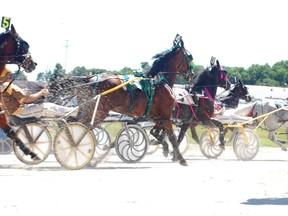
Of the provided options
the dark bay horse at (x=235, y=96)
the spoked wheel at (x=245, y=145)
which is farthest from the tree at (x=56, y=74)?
the dark bay horse at (x=235, y=96)

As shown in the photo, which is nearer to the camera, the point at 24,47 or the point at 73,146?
the point at 24,47

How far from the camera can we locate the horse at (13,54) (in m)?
11.4

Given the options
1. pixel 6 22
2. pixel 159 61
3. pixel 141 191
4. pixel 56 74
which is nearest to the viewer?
pixel 141 191

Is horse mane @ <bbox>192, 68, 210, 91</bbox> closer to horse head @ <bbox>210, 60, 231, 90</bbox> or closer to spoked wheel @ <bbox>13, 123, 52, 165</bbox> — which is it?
horse head @ <bbox>210, 60, 231, 90</bbox>

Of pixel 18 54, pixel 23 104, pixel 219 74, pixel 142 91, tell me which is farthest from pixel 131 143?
pixel 219 74

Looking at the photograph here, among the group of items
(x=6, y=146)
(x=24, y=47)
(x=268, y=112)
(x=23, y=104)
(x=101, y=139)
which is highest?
(x=24, y=47)

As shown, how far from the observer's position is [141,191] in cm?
938

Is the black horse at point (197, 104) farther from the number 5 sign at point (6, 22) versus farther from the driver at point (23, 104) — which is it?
the number 5 sign at point (6, 22)

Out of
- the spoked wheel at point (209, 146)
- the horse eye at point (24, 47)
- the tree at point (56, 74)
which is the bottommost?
the spoked wheel at point (209, 146)

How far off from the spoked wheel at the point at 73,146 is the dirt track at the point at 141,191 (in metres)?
0.22

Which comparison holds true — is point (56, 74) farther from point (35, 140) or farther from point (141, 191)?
point (141, 191)

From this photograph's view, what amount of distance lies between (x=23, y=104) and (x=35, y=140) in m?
0.77

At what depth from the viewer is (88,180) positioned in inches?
411

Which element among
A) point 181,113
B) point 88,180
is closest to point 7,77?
point 88,180
